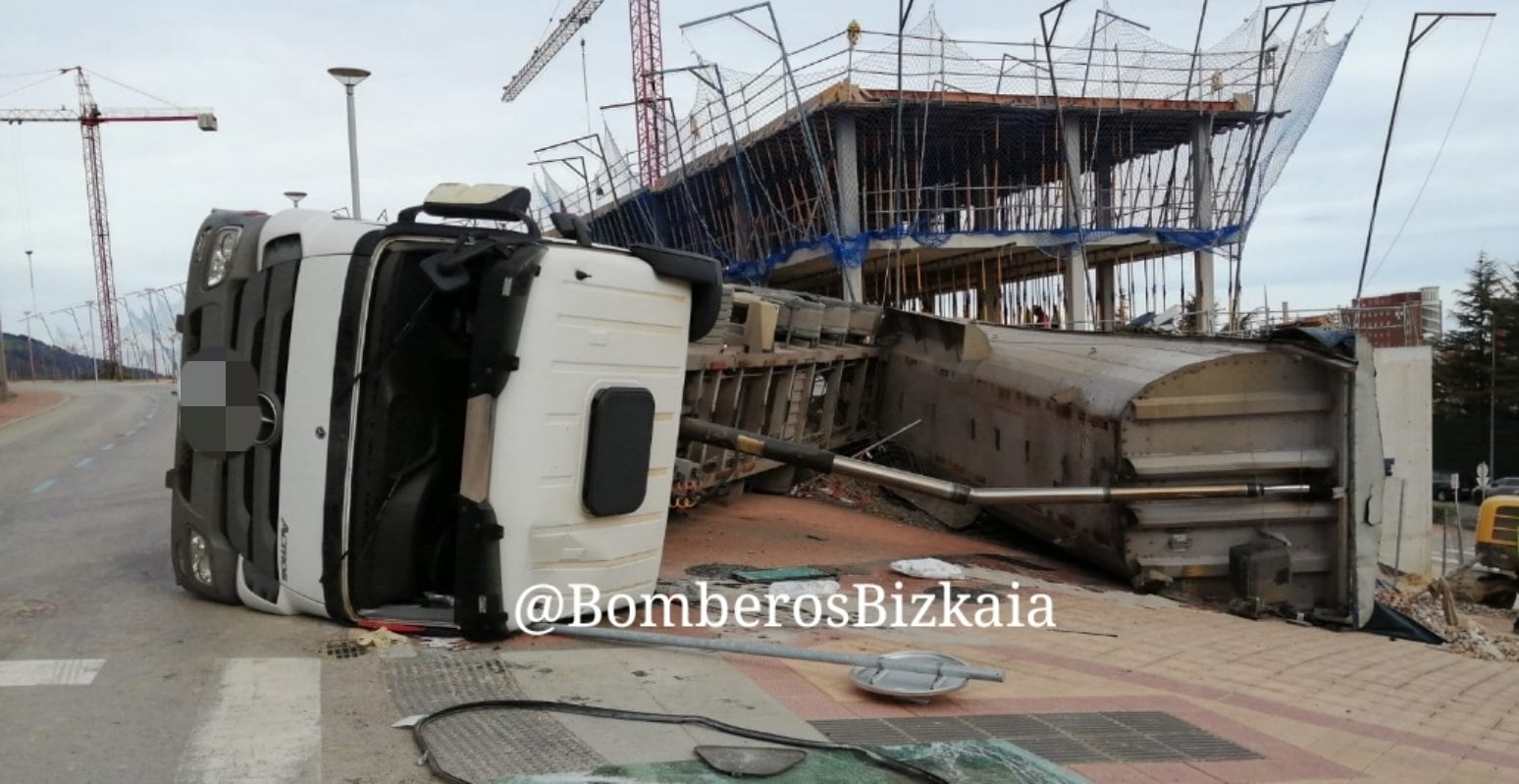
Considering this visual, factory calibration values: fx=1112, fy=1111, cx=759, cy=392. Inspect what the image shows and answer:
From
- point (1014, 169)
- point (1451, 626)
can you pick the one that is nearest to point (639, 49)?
point (1014, 169)

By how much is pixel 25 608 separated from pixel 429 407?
7.79 feet

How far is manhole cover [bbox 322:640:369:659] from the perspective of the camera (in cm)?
462

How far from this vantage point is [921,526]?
10.6 m

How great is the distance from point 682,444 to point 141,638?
427 cm

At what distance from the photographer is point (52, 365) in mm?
65500

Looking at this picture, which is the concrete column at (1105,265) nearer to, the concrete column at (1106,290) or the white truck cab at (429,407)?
the concrete column at (1106,290)

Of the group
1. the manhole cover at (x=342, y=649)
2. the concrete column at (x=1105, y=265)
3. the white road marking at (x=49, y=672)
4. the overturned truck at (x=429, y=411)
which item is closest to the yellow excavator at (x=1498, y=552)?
the overturned truck at (x=429, y=411)

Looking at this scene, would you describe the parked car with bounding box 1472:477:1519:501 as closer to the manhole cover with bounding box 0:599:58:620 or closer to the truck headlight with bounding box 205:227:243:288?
the truck headlight with bounding box 205:227:243:288

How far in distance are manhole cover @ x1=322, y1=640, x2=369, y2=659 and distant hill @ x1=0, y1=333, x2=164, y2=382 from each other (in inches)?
2615

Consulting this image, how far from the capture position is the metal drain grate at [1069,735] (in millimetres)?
3820

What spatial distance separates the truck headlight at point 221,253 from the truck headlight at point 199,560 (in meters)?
1.27

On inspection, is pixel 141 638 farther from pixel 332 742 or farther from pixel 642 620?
pixel 642 620

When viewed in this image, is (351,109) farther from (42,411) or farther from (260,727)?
(42,411)

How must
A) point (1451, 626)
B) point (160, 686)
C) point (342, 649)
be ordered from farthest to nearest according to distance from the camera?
1. point (1451, 626)
2. point (342, 649)
3. point (160, 686)
